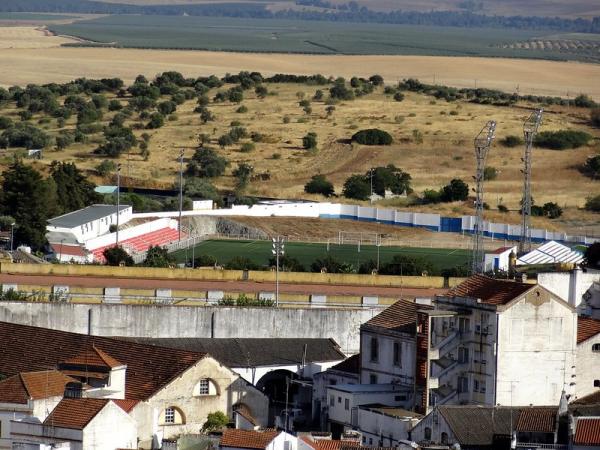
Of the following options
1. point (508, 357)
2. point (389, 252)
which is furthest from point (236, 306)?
point (389, 252)

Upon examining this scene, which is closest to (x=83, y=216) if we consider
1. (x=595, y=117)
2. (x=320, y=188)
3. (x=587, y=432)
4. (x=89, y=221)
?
(x=89, y=221)

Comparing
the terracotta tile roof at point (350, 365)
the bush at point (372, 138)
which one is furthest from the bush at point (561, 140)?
the terracotta tile roof at point (350, 365)

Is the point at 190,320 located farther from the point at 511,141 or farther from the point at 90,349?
the point at 511,141

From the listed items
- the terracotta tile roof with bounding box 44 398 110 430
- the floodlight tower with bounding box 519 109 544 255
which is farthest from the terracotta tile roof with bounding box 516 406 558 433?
the floodlight tower with bounding box 519 109 544 255

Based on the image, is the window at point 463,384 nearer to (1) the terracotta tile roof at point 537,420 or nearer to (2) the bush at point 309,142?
(1) the terracotta tile roof at point 537,420

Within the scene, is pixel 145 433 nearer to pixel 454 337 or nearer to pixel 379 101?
pixel 454 337

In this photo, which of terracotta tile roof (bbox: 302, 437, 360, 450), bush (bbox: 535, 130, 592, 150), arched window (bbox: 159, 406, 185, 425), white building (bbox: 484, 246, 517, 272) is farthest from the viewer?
bush (bbox: 535, 130, 592, 150)

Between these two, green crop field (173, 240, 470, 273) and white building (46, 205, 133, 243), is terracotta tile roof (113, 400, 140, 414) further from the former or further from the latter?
white building (46, 205, 133, 243)
